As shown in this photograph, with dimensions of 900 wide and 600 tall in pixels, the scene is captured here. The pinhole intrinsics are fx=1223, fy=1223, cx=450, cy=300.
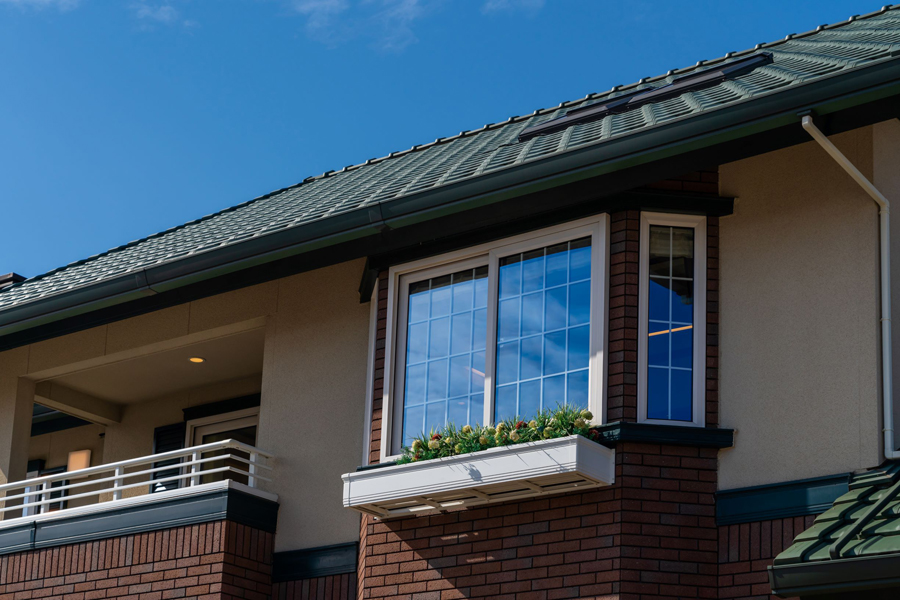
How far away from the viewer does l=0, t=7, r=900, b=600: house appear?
898 centimetres

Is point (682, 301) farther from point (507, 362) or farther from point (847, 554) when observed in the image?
point (847, 554)

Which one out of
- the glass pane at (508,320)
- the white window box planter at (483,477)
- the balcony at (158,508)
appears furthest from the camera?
the balcony at (158,508)

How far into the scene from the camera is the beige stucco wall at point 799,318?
9.08 metres

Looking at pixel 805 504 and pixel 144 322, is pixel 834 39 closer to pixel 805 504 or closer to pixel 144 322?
pixel 805 504

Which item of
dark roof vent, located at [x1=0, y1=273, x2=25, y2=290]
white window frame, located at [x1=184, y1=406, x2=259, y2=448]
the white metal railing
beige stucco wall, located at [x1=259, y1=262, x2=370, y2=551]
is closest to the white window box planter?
beige stucco wall, located at [x1=259, y1=262, x2=370, y2=551]

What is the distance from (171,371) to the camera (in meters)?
14.5

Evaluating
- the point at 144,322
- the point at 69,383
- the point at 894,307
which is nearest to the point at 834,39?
the point at 894,307

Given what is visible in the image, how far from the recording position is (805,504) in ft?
29.1

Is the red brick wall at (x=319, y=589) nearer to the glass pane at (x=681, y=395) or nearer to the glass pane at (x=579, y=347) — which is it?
the glass pane at (x=579, y=347)

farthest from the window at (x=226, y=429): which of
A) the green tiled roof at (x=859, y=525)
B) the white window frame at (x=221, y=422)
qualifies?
the green tiled roof at (x=859, y=525)

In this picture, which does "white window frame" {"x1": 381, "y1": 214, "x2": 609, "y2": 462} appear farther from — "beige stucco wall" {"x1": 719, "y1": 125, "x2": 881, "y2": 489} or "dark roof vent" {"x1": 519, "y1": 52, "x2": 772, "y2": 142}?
"dark roof vent" {"x1": 519, "y1": 52, "x2": 772, "y2": 142}

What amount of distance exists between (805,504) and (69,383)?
934cm

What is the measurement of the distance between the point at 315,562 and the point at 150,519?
1.61m

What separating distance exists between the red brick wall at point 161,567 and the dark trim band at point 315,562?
4.8 inches
